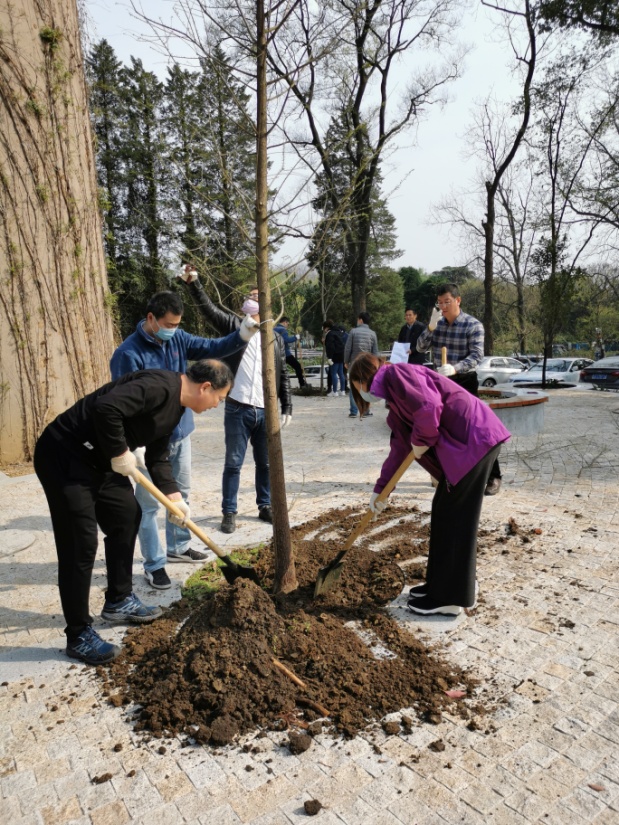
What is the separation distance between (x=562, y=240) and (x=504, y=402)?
1219cm

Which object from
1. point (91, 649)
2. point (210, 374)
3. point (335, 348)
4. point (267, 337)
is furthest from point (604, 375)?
point (91, 649)

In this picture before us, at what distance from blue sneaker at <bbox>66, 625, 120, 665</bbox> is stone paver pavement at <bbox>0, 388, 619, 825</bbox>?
0.19ft

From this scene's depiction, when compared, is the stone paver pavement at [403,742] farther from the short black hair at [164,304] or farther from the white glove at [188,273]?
the white glove at [188,273]

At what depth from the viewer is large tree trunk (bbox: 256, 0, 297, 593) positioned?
10.2 ft

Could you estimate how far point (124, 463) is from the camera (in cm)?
284

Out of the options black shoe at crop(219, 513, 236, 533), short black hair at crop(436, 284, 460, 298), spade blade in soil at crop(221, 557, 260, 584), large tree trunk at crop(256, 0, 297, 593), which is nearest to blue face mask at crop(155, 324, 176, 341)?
large tree trunk at crop(256, 0, 297, 593)

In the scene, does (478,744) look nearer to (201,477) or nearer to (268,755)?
(268,755)

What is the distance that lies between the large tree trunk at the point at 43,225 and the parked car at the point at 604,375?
1527cm

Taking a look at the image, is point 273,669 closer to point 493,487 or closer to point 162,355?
point 162,355

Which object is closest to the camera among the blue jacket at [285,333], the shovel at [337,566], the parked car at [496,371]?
the shovel at [337,566]

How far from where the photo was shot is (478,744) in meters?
2.29

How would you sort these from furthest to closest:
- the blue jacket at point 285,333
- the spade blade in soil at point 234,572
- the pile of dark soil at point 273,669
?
the blue jacket at point 285,333 → the spade blade in soil at point 234,572 → the pile of dark soil at point 273,669

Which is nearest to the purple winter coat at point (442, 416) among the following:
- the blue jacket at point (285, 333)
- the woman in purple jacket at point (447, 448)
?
the woman in purple jacket at point (447, 448)

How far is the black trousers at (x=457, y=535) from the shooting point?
10.5ft
